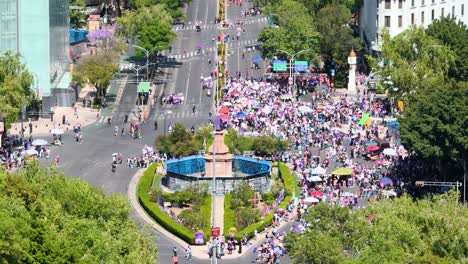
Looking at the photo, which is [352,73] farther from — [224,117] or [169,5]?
[169,5]

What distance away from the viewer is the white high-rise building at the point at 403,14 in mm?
168250

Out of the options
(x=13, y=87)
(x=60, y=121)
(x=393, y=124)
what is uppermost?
(x=13, y=87)

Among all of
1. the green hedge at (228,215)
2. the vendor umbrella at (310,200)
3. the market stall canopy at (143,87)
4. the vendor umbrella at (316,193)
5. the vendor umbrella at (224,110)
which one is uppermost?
the market stall canopy at (143,87)

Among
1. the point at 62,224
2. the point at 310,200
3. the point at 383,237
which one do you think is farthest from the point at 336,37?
the point at 62,224

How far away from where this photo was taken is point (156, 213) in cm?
10731

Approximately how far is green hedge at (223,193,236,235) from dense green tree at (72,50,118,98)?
135ft

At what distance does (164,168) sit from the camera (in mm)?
121812

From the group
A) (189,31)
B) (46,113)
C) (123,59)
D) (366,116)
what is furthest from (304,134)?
(189,31)

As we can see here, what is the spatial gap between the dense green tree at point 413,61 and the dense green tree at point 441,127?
19.6 meters

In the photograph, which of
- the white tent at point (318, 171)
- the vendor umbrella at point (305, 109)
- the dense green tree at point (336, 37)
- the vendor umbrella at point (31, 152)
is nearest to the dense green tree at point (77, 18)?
the dense green tree at point (336, 37)

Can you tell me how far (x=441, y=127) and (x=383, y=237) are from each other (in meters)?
32.8

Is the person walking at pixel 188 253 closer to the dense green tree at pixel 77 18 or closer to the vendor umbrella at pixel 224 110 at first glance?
the vendor umbrella at pixel 224 110

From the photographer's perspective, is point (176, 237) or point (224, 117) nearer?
point (176, 237)

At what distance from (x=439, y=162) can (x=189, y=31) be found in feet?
263
